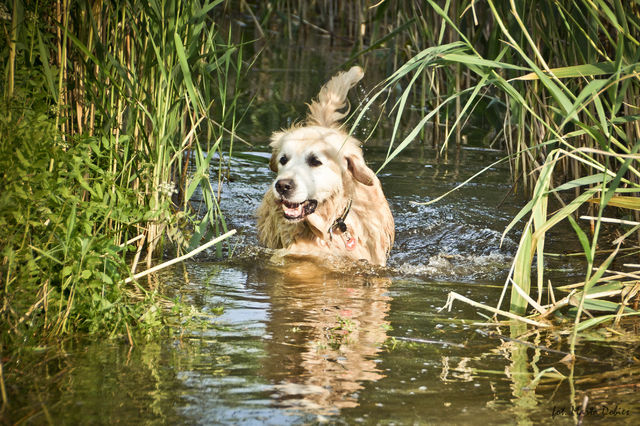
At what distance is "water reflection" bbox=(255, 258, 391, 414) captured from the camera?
274cm

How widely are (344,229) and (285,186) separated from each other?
57cm

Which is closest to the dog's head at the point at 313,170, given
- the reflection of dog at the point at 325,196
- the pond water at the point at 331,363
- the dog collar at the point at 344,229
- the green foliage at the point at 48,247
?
the reflection of dog at the point at 325,196

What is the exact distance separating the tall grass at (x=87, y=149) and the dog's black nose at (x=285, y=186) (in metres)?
0.63

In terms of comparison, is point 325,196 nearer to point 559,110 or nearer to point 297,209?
point 297,209

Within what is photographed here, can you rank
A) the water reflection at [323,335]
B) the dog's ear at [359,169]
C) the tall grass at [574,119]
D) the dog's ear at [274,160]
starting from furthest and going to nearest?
the dog's ear at [274,160] < the dog's ear at [359,169] < the tall grass at [574,119] < the water reflection at [323,335]

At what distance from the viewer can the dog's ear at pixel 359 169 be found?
523 cm

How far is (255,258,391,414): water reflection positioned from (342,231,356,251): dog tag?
405 mm

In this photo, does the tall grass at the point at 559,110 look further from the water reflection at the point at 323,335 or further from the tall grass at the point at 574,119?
the water reflection at the point at 323,335

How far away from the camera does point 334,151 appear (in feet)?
16.6

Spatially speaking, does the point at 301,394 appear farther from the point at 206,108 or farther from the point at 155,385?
the point at 206,108

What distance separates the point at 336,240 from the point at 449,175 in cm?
230

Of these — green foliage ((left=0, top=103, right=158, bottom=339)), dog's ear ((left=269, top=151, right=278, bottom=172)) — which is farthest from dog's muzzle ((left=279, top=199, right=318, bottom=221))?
green foliage ((left=0, top=103, right=158, bottom=339))

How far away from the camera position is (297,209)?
16.0 feet

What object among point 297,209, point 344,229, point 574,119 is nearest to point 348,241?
point 344,229
